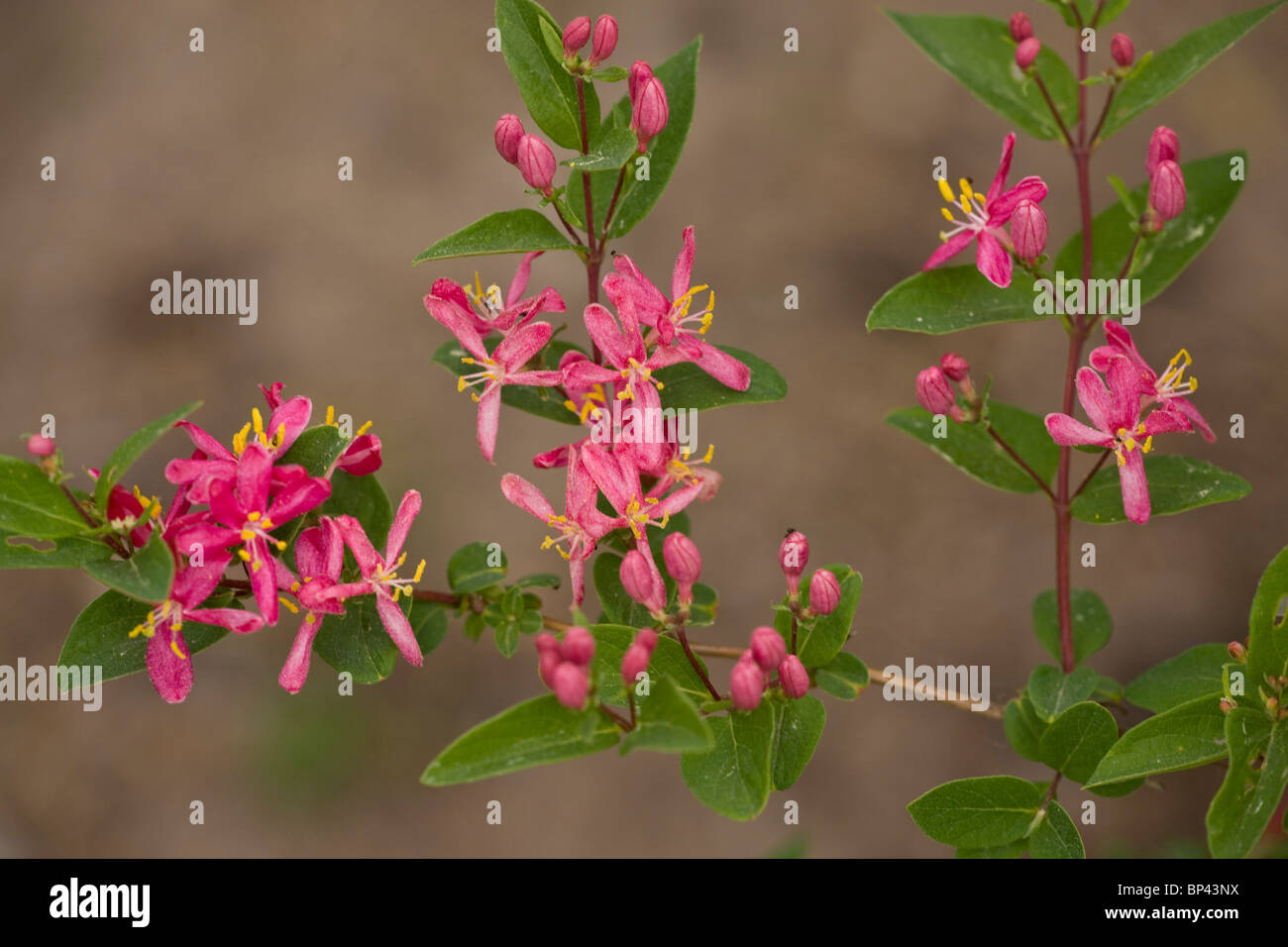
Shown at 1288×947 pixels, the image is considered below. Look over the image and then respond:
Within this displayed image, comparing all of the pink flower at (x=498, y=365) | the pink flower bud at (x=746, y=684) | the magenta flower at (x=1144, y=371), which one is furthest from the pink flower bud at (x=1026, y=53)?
the pink flower bud at (x=746, y=684)

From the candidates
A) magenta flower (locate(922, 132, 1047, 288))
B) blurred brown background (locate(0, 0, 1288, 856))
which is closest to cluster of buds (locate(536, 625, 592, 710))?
magenta flower (locate(922, 132, 1047, 288))

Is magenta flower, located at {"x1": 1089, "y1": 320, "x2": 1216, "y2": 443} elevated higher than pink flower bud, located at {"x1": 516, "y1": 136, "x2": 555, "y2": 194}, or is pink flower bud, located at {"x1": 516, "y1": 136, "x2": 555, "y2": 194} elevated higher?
pink flower bud, located at {"x1": 516, "y1": 136, "x2": 555, "y2": 194}

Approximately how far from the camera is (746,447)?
4.98 meters

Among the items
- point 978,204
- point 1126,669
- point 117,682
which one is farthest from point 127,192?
point 1126,669

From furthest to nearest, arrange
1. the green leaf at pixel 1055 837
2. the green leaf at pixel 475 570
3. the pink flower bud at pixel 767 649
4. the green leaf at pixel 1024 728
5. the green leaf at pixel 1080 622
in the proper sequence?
the green leaf at pixel 1080 622 → the green leaf at pixel 1024 728 → the green leaf at pixel 475 570 → the green leaf at pixel 1055 837 → the pink flower bud at pixel 767 649

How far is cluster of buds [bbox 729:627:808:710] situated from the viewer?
181 cm

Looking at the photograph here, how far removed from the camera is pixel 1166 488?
223 cm

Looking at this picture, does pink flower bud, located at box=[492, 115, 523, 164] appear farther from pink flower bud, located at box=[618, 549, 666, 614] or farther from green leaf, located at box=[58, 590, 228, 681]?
green leaf, located at box=[58, 590, 228, 681]

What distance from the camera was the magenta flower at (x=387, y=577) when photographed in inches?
78.2

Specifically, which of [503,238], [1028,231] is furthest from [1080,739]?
[503,238]

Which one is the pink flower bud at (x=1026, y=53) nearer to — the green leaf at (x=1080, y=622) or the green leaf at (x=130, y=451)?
the green leaf at (x=1080, y=622)

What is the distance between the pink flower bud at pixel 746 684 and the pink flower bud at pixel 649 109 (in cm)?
90

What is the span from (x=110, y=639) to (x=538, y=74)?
48.0 inches

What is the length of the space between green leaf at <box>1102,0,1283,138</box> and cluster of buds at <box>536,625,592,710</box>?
1395 mm
